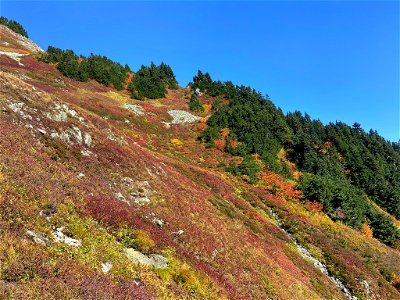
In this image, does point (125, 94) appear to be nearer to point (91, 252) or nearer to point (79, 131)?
point (79, 131)

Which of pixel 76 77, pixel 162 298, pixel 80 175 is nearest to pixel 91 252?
pixel 162 298

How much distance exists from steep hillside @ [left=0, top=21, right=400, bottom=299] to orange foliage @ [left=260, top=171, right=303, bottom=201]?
4.18m

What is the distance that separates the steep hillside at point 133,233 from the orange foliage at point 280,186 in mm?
4185

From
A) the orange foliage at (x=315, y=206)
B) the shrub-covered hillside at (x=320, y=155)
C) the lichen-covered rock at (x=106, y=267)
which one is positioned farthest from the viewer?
the shrub-covered hillside at (x=320, y=155)

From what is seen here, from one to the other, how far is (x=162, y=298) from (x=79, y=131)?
1575 centimetres

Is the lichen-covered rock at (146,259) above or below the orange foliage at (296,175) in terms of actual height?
below

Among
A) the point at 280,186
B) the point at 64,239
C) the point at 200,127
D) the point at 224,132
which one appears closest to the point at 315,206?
the point at 280,186

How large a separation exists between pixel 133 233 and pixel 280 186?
1416 inches

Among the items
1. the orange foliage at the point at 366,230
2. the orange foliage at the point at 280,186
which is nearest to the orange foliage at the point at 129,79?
the orange foliage at the point at 280,186

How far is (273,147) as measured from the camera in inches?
2579

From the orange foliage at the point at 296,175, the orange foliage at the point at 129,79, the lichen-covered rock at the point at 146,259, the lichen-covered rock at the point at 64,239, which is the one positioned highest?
the orange foliage at the point at 129,79

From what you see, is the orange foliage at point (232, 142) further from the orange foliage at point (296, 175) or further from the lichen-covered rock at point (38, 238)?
the lichen-covered rock at point (38, 238)

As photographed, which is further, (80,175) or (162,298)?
(80,175)

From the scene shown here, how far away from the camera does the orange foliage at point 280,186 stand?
4331cm
